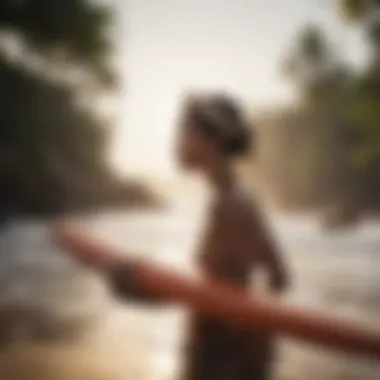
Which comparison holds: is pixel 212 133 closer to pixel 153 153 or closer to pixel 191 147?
pixel 191 147

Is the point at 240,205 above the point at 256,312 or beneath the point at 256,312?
above

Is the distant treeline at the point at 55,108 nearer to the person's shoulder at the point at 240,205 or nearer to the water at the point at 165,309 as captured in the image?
the water at the point at 165,309

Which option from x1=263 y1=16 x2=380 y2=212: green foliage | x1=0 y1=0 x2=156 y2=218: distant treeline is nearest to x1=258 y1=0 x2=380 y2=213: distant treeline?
x1=263 y1=16 x2=380 y2=212: green foliage

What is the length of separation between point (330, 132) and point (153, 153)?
0.37 meters

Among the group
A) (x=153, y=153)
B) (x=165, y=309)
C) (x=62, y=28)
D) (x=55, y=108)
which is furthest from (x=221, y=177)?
(x=62, y=28)

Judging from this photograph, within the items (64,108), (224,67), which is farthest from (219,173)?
(64,108)

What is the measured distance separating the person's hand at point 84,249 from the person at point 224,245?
1 centimetres

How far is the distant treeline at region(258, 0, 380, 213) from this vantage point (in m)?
1.52

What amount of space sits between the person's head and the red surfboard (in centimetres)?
23

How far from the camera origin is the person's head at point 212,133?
1.45m

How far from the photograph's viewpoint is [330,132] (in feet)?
4.99

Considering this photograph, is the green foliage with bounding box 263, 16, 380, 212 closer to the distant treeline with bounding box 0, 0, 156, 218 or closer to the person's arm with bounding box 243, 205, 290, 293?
the person's arm with bounding box 243, 205, 290, 293

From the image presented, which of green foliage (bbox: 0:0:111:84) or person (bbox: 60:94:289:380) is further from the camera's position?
green foliage (bbox: 0:0:111:84)

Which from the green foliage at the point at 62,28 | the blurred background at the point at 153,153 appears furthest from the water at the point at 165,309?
the green foliage at the point at 62,28
